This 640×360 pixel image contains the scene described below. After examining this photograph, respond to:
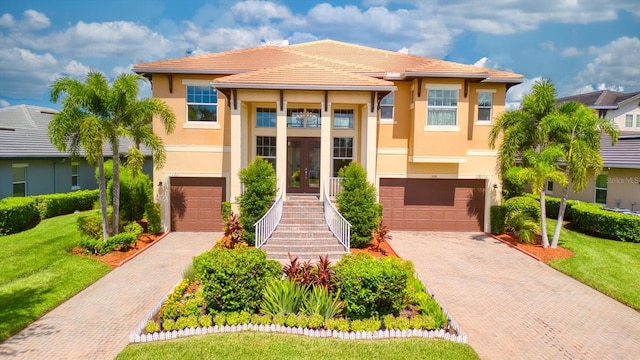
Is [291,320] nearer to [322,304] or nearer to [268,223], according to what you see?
[322,304]

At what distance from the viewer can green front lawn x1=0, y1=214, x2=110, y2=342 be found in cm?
845

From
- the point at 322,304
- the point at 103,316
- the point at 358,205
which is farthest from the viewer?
the point at 358,205

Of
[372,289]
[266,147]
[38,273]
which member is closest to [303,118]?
[266,147]

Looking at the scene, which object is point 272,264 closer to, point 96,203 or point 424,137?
point 424,137

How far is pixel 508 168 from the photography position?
48.2 ft

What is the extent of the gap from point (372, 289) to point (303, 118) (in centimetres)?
1149

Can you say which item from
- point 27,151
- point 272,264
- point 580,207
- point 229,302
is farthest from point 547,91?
point 27,151

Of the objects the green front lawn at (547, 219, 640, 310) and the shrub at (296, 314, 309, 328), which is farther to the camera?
the green front lawn at (547, 219, 640, 310)

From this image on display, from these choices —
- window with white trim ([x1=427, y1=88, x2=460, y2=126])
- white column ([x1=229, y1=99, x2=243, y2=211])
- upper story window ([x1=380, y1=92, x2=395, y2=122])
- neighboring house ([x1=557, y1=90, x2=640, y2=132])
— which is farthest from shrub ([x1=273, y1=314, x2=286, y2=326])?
neighboring house ([x1=557, y1=90, x2=640, y2=132])

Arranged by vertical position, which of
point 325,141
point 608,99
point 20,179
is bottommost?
point 20,179

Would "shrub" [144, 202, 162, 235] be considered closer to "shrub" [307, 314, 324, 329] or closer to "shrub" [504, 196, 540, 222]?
"shrub" [307, 314, 324, 329]

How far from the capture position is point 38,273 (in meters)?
10.8

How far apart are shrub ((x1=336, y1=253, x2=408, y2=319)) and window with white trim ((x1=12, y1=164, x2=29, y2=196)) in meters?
19.2

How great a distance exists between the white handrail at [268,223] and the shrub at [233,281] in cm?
437
